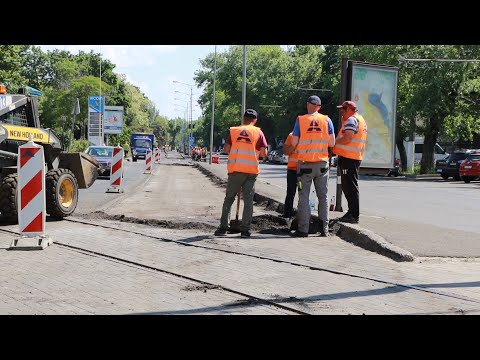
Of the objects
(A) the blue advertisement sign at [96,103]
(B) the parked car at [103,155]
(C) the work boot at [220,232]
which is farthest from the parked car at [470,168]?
(A) the blue advertisement sign at [96,103]

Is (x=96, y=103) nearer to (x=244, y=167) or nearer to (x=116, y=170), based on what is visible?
(x=116, y=170)

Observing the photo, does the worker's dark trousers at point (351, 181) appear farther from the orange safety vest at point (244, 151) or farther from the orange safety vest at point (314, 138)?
the orange safety vest at point (244, 151)

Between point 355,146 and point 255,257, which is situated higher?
point 355,146

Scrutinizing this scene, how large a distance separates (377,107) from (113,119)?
218 ft

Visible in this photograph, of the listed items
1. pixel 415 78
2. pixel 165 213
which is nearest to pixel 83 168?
pixel 165 213

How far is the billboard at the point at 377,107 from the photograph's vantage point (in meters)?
13.5

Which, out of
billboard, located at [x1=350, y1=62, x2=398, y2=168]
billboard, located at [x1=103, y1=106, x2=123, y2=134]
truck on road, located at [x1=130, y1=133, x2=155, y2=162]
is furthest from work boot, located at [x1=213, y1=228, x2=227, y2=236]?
billboard, located at [x1=103, y1=106, x2=123, y2=134]

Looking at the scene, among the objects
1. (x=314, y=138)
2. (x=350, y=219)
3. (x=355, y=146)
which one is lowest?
(x=350, y=219)

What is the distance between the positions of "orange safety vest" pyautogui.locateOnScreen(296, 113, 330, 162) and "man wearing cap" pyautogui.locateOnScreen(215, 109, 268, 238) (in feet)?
2.05

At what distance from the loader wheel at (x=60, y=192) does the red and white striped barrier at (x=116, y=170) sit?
699 cm

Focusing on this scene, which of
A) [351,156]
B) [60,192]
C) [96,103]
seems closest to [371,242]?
[351,156]

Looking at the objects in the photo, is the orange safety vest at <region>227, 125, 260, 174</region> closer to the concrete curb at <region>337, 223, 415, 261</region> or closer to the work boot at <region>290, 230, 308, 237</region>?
the work boot at <region>290, 230, 308, 237</region>

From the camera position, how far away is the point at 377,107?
1380 centimetres
